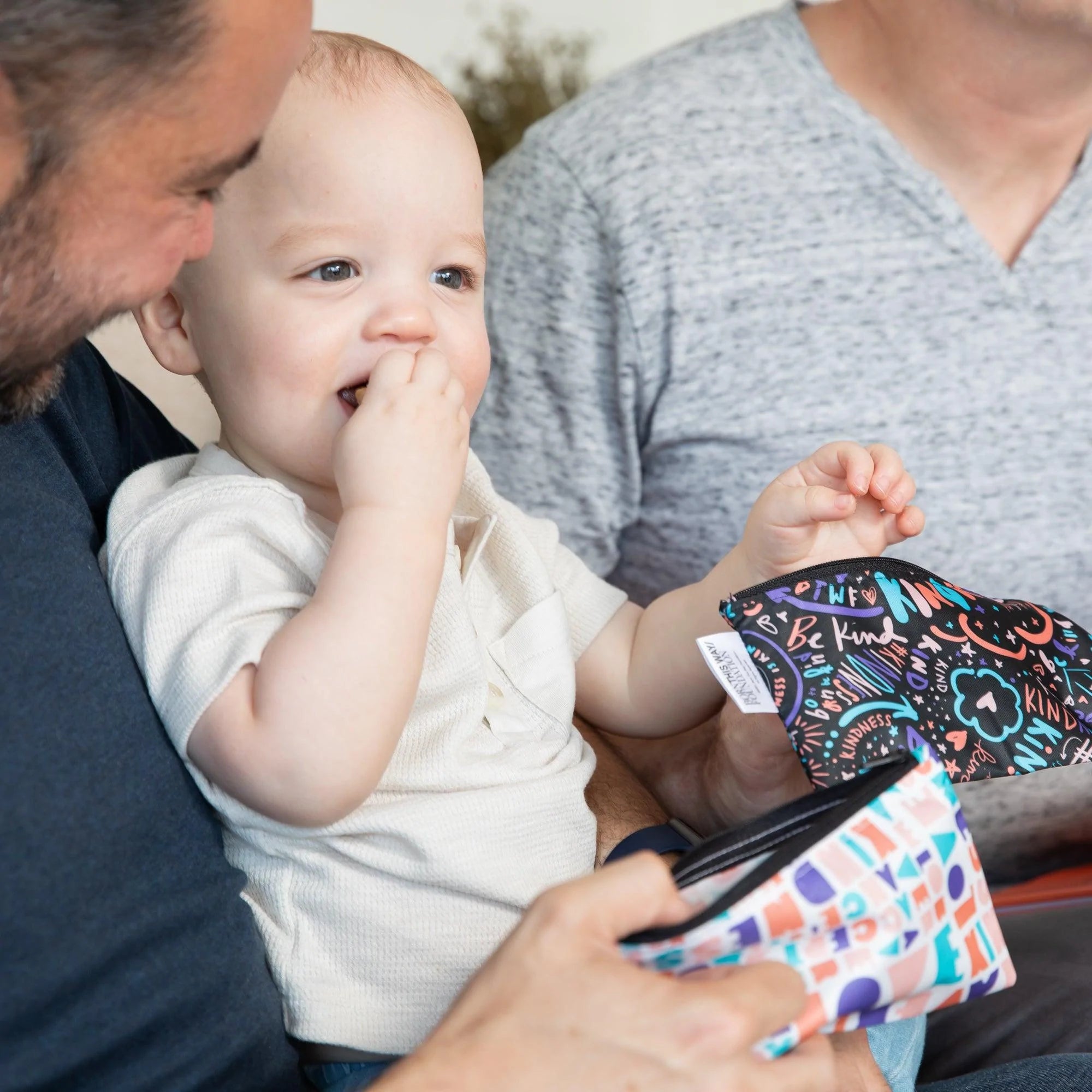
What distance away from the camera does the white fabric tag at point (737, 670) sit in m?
0.99

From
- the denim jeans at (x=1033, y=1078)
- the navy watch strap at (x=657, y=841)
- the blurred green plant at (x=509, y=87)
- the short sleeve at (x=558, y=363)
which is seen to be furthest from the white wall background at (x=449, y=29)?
the denim jeans at (x=1033, y=1078)

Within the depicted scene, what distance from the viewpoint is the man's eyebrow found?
0.84m

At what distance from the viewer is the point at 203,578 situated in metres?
0.89

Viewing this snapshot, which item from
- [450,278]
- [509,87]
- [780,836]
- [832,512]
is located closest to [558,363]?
[450,278]

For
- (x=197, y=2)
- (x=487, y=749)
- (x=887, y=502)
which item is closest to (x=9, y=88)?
(x=197, y=2)

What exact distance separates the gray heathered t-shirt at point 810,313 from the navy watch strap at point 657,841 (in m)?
0.42

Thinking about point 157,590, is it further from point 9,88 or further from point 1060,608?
point 1060,608

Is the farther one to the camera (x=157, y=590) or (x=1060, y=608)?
(x=1060, y=608)

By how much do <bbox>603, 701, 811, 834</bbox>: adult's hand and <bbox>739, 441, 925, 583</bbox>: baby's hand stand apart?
15cm

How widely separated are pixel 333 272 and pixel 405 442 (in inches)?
6.9

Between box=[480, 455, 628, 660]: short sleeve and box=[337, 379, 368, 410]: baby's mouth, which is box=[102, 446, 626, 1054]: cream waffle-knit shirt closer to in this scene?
box=[337, 379, 368, 410]: baby's mouth

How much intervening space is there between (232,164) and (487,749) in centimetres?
49

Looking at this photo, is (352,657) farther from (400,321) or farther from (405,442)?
(400,321)

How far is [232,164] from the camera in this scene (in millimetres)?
857
